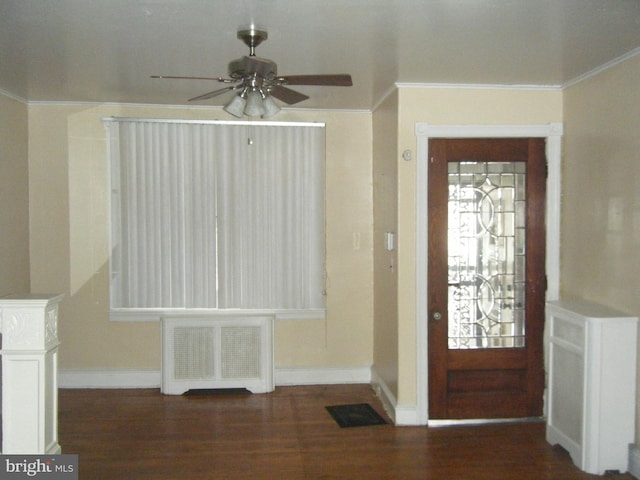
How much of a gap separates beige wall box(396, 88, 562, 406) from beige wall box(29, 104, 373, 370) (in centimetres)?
115

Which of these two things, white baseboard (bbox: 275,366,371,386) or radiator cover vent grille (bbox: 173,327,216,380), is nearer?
radiator cover vent grille (bbox: 173,327,216,380)

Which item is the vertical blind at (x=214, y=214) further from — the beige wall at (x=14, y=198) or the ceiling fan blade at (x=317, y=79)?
the ceiling fan blade at (x=317, y=79)

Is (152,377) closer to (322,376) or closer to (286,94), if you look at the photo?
(322,376)

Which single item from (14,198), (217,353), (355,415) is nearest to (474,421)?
(355,415)

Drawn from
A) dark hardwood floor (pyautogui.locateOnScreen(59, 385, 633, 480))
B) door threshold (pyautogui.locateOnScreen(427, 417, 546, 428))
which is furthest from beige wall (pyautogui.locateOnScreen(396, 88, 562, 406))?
dark hardwood floor (pyautogui.locateOnScreen(59, 385, 633, 480))

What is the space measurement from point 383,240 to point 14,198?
125 inches

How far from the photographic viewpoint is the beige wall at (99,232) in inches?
209

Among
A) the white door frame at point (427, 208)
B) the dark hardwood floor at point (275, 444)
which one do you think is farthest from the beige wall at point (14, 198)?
the white door frame at point (427, 208)

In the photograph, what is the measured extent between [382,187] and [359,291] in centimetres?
110

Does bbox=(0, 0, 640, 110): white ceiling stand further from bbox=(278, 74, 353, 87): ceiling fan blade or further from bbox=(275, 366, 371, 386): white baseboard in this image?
bbox=(275, 366, 371, 386): white baseboard

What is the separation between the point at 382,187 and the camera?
509cm

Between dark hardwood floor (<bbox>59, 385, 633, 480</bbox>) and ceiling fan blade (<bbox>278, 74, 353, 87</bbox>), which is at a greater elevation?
ceiling fan blade (<bbox>278, 74, 353, 87</bbox>)

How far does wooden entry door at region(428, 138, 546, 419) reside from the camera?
447 centimetres

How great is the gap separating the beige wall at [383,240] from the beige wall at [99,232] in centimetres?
24
